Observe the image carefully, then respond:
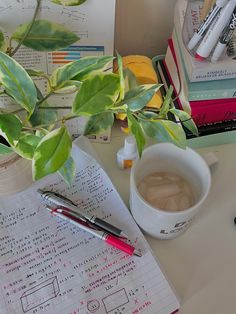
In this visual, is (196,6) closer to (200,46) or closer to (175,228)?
(200,46)

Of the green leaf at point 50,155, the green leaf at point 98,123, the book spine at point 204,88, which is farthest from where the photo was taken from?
the book spine at point 204,88

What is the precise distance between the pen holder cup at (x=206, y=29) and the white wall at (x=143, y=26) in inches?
2.0

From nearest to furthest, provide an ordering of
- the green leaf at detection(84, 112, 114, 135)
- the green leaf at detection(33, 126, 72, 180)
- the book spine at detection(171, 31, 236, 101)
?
the green leaf at detection(33, 126, 72, 180) < the green leaf at detection(84, 112, 114, 135) < the book spine at detection(171, 31, 236, 101)

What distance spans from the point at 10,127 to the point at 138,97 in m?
0.13

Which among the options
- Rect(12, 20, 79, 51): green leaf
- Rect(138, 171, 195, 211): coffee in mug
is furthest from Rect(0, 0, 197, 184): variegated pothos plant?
Rect(138, 171, 195, 211): coffee in mug

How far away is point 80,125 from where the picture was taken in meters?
0.62

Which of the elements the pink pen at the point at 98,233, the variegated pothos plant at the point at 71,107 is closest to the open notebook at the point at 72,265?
the pink pen at the point at 98,233

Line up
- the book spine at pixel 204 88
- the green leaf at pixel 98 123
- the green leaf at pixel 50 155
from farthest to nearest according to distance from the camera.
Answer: the book spine at pixel 204 88, the green leaf at pixel 98 123, the green leaf at pixel 50 155

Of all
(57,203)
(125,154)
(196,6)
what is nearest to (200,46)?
(196,6)

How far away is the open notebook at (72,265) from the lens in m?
0.50

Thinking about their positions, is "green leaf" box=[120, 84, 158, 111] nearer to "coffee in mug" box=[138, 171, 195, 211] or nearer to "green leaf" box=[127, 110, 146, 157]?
"green leaf" box=[127, 110, 146, 157]

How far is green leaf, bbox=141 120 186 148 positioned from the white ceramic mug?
8 cm

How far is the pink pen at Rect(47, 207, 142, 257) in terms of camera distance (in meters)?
0.53

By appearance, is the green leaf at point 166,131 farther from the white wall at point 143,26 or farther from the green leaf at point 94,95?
the white wall at point 143,26
